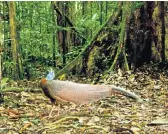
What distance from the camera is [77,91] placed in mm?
2473

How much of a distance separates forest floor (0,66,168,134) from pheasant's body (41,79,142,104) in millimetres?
37

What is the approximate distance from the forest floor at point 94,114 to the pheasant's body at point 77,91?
4cm

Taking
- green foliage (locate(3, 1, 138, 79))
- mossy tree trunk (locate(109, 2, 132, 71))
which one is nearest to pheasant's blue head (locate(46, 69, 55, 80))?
green foliage (locate(3, 1, 138, 79))

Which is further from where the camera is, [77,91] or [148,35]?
[148,35]

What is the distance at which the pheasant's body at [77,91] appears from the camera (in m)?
2.41

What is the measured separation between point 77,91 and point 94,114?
18 centimetres

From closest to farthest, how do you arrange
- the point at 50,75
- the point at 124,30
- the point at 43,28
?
the point at 50,75 < the point at 43,28 < the point at 124,30

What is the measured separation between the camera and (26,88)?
2568 mm

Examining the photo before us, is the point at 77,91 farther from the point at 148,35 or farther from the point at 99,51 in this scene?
the point at 148,35

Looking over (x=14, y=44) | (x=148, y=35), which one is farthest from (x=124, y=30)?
(x=14, y=44)

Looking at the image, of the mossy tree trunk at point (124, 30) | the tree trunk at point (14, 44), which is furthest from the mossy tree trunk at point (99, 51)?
the tree trunk at point (14, 44)

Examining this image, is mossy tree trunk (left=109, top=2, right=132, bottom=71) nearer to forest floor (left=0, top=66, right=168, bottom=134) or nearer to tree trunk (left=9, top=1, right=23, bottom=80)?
forest floor (left=0, top=66, right=168, bottom=134)

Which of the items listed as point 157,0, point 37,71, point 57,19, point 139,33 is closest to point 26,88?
point 37,71

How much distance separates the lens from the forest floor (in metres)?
2.33
